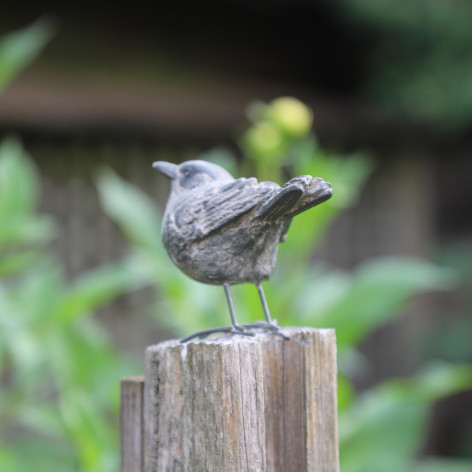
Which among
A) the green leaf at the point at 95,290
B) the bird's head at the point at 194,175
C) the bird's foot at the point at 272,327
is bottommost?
the bird's foot at the point at 272,327

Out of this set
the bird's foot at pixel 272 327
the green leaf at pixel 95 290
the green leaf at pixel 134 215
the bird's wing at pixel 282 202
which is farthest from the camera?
the green leaf at pixel 134 215

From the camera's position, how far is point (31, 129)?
251 centimetres

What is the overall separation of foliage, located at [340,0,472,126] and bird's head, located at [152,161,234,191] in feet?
7.14

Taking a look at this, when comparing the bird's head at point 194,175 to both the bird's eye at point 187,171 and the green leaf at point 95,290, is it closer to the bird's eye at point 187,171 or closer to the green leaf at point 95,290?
the bird's eye at point 187,171

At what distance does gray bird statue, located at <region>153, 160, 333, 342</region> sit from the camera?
727mm

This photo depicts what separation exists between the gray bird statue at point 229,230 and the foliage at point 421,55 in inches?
88.0

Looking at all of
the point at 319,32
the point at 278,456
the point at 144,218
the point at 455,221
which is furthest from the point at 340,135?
the point at 278,456

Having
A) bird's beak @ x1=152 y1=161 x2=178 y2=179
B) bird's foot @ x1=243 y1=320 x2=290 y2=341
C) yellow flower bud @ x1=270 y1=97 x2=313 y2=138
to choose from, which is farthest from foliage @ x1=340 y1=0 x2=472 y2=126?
bird's foot @ x1=243 y1=320 x2=290 y2=341

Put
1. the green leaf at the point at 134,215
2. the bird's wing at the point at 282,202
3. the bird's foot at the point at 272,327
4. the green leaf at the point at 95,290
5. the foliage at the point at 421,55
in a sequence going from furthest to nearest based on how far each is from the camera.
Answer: the foliage at the point at 421,55
the green leaf at the point at 134,215
the green leaf at the point at 95,290
the bird's foot at the point at 272,327
the bird's wing at the point at 282,202

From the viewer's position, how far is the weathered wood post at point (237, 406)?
695mm

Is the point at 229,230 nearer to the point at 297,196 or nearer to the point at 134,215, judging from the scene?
the point at 297,196

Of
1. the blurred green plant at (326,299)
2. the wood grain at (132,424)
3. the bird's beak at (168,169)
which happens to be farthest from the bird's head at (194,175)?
the blurred green plant at (326,299)

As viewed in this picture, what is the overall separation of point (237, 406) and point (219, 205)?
0.76ft

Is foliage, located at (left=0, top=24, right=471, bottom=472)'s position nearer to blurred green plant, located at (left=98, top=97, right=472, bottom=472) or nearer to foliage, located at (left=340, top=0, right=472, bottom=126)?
blurred green plant, located at (left=98, top=97, right=472, bottom=472)
